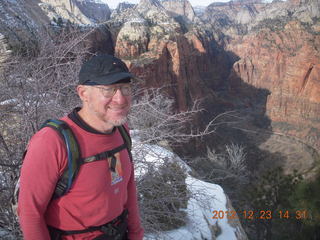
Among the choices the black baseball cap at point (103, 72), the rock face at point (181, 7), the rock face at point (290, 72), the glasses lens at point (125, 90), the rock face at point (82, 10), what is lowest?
the rock face at point (290, 72)

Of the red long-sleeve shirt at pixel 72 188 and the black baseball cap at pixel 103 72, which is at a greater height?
the black baseball cap at pixel 103 72

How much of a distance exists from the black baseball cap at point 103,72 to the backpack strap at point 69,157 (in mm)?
273

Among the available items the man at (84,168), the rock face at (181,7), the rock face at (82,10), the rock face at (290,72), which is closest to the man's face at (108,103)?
the man at (84,168)

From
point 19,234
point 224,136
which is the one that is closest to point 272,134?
point 224,136

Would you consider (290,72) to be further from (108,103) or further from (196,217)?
(108,103)

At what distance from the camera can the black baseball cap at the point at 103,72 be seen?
1.27 metres

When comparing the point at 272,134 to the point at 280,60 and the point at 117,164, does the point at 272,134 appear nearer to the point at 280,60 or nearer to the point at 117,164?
the point at 280,60

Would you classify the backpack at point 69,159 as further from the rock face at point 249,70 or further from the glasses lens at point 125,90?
the rock face at point 249,70

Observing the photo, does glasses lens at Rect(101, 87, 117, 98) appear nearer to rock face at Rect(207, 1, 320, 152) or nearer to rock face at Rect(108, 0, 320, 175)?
rock face at Rect(108, 0, 320, 175)

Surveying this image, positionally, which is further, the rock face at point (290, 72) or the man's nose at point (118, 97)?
the rock face at point (290, 72)

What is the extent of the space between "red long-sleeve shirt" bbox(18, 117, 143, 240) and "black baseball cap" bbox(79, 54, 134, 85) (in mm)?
271

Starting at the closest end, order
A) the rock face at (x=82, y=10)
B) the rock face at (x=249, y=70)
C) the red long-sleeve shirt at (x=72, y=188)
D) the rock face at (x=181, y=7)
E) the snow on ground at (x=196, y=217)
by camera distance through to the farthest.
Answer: the red long-sleeve shirt at (x=72, y=188) → the snow on ground at (x=196, y=217) → the rock face at (x=249, y=70) → the rock face at (x=82, y=10) → the rock face at (x=181, y=7)

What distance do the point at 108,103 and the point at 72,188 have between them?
50 cm

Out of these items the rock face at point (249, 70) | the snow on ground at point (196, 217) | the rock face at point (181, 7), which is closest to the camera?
the snow on ground at point (196, 217)
